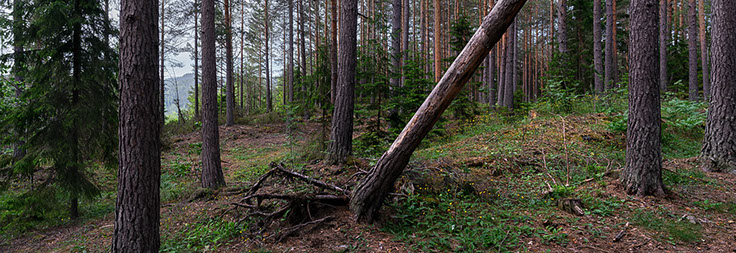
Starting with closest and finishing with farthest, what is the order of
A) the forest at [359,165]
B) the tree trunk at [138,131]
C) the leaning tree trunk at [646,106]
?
the tree trunk at [138,131]
the forest at [359,165]
the leaning tree trunk at [646,106]

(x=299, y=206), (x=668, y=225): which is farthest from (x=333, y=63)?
(x=668, y=225)

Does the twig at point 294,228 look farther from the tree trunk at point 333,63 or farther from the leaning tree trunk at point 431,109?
the tree trunk at point 333,63

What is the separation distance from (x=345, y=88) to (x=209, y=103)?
10.4 ft

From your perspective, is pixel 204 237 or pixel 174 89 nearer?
pixel 204 237

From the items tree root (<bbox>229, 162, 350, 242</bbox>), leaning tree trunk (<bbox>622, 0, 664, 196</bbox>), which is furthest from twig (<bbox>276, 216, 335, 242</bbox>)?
leaning tree trunk (<bbox>622, 0, 664, 196</bbox>)

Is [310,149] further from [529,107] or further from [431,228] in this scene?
[529,107]

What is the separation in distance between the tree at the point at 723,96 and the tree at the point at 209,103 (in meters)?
10.00

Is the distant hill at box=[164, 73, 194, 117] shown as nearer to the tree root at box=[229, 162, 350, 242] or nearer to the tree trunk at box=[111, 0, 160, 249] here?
the tree root at box=[229, 162, 350, 242]

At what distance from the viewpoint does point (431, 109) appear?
3.64m

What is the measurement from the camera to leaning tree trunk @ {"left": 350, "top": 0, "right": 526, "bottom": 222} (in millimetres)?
3297

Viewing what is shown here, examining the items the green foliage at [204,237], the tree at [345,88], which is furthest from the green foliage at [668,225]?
the green foliage at [204,237]

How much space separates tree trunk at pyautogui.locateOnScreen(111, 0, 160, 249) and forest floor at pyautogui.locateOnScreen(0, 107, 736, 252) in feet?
3.46

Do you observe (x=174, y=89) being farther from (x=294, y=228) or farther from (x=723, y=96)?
(x=723, y=96)

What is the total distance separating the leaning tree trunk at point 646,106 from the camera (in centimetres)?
504
